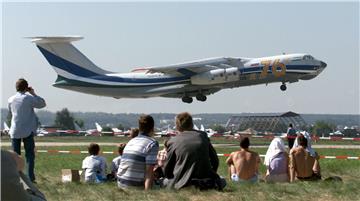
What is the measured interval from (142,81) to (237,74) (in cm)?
672

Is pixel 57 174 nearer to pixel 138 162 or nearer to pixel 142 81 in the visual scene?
pixel 138 162

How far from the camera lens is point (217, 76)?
4838 cm

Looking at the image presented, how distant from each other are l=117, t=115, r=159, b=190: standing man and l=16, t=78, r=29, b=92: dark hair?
2.86 m

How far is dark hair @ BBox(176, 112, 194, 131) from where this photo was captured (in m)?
8.76

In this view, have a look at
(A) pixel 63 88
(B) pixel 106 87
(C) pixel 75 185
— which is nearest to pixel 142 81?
(B) pixel 106 87

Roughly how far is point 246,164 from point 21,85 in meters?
3.60

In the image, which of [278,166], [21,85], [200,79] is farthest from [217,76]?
[21,85]

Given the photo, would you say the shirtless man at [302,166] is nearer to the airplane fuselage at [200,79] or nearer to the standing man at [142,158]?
the standing man at [142,158]

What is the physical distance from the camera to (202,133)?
864 cm

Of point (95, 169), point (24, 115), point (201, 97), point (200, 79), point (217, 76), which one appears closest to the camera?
point (95, 169)

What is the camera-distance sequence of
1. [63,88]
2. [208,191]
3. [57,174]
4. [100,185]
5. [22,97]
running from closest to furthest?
[208,191], [100,185], [22,97], [57,174], [63,88]

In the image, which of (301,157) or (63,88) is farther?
(63,88)

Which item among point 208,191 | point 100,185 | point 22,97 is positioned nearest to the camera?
point 208,191

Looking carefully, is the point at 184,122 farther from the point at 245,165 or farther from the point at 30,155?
the point at 30,155
